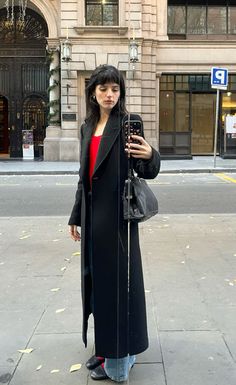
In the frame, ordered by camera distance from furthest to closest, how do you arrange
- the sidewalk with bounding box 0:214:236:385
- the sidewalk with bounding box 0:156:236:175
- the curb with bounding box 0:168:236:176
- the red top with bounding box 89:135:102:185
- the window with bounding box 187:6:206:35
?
the window with bounding box 187:6:206:35 < the sidewalk with bounding box 0:156:236:175 < the curb with bounding box 0:168:236:176 < the sidewalk with bounding box 0:214:236:385 < the red top with bounding box 89:135:102:185

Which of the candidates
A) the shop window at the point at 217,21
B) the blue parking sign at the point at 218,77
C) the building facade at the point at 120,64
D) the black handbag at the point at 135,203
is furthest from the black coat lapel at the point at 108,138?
the shop window at the point at 217,21

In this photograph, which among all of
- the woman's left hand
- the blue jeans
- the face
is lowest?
the blue jeans

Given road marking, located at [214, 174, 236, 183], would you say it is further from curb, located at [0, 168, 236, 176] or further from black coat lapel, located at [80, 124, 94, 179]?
black coat lapel, located at [80, 124, 94, 179]

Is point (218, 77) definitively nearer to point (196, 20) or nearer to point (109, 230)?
point (196, 20)

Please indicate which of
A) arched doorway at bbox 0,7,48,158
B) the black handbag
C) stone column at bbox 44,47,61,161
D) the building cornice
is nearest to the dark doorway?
arched doorway at bbox 0,7,48,158

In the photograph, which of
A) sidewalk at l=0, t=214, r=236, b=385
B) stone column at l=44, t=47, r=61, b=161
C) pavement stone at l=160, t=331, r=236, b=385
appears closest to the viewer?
pavement stone at l=160, t=331, r=236, b=385

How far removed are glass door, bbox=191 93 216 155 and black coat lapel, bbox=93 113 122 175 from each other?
21.7m

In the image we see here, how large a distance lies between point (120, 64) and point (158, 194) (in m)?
11.1

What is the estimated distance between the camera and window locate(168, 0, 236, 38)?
23.3 metres

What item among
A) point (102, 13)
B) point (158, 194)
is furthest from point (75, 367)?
point (102, 13)

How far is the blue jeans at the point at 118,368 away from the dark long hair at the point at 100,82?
1475 mm

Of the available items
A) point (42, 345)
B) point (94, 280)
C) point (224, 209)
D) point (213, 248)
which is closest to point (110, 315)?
point (94, 280)

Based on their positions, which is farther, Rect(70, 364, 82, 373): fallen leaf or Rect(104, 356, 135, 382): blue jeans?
Rect(70, 364, 82, 373): fallen leaf

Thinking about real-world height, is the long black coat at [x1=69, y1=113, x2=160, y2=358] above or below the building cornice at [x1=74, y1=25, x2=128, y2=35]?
below
